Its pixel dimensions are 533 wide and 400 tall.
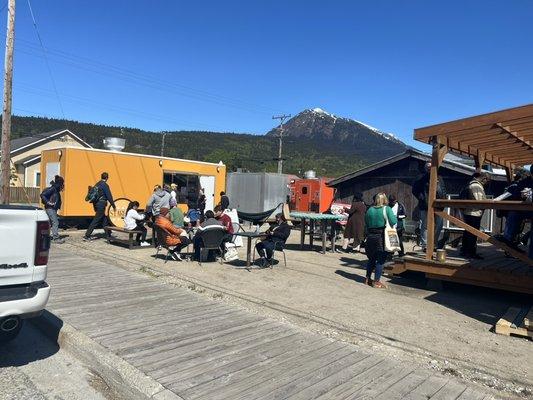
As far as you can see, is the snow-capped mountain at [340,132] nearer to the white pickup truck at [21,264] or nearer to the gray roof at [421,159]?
the gray roof at [421,159]

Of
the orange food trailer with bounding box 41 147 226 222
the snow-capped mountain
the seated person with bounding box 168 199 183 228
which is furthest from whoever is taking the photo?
the snow-capped mountain

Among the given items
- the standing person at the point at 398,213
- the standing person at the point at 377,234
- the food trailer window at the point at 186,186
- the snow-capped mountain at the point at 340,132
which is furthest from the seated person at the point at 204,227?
the snow-capped mountain at the point at 340,132

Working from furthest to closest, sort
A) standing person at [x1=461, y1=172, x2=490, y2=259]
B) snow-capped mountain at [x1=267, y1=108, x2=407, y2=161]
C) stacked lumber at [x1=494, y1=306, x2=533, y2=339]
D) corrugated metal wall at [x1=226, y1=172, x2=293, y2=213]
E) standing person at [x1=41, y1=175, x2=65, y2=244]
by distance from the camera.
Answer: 1. snow-capped mountain at [x1=267, y1=108, x2=407, y2=161]
2. corrugated metal wall at [x1=226, y1=172, x2=293, y2=213]
3. standing person at [x1=41, y1=175, x2=65, y2=244]
4. standing person at [x1=461, y1=172, x2=490, y2=259]
5. stacked lumber at [x1=494, y1=306, x2=533, y2=339]

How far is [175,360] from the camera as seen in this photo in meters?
4.09

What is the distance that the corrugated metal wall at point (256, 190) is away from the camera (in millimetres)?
25188

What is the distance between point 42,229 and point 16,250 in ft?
0.91

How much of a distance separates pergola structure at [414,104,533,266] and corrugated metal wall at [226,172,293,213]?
52.7 feet

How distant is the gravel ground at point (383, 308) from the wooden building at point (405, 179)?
7.78 meters

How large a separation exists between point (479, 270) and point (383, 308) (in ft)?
6.14

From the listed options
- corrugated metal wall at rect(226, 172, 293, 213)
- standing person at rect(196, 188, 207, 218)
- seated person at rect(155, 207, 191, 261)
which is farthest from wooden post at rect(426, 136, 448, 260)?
corrugated metal wall at rect(226, 172, 293, 213)

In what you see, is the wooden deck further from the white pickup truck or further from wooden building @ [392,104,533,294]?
the white pickup truck

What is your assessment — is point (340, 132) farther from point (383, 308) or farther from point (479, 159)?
point (383, 308)

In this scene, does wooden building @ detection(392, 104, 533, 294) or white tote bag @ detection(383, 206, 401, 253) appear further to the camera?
white tote bag @ detection(383, 206, 401, 253)

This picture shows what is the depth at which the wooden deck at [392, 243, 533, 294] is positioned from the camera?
6.80 meters
